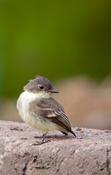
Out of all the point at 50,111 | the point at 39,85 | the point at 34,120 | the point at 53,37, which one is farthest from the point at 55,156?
the point at 53,37

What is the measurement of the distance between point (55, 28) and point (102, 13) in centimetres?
93

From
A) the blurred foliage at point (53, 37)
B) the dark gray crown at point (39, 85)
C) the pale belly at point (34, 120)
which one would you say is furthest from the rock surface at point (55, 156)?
the blurred foliage at point (53, 37)

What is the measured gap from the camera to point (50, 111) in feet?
25.8

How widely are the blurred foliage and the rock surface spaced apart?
583cm

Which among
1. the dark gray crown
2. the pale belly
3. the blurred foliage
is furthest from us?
the blurred foliage

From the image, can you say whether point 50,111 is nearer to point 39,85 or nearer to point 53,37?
point 39,85

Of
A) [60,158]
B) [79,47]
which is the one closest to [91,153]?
[60,158]

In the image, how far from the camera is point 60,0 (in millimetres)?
13586

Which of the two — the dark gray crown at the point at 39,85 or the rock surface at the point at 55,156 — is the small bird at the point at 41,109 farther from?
the rock surface at the point at 55,156

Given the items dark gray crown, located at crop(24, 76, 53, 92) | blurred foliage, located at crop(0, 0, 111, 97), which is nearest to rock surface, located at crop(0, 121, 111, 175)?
dark gray crown, located at crop(24, 76, 53, 92)

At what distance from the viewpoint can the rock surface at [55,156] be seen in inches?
286

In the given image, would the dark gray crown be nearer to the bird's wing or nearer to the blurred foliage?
the bird's wing

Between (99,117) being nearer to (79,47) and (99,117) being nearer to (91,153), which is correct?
(79,47)

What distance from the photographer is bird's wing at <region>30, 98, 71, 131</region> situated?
7.81 m
